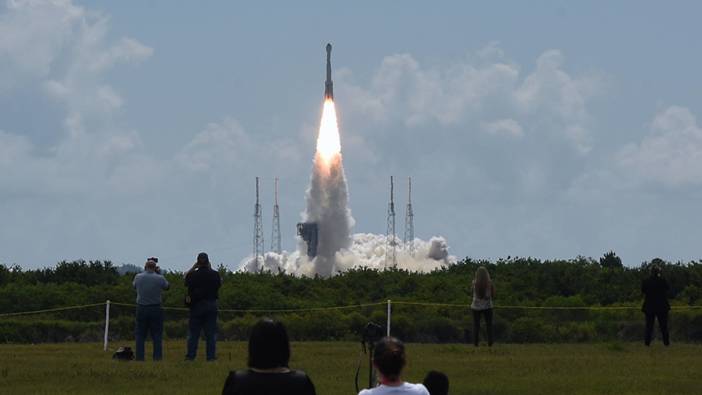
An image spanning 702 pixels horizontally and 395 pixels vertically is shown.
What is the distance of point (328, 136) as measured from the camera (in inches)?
3263

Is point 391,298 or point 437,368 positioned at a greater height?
point 391,298

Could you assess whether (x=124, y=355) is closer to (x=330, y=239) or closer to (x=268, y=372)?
(x=268, y=372)

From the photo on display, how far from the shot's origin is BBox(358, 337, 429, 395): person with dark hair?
37.0 feet

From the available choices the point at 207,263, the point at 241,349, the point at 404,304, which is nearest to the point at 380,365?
the point at 207,263

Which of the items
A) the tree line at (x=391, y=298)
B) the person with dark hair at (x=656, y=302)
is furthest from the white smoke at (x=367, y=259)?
the person with dark hair at (x=656, y=302)

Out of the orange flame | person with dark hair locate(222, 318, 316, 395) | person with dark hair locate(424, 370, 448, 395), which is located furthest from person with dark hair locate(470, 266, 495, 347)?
the orange flame

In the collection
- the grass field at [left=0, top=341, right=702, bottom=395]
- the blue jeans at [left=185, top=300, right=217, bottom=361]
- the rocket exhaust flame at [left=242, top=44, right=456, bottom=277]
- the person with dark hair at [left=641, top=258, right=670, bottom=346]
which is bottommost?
the grass field at [left=0, top=341, right=702, bottom=395]

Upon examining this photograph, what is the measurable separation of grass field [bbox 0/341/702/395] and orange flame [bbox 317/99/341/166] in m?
47.9

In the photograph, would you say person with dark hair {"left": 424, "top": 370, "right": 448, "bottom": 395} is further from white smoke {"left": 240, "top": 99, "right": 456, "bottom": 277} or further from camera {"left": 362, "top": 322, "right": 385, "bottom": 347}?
white smoke {"left": 240, "top": 99, "right": 456, "bottom": 277}

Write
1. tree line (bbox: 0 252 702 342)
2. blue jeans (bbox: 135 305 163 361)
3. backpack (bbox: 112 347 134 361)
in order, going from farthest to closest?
tree line (bbox: 0 252 702 342) → backpack (bbox: 112 347 134 361) → blue jeans (bbox: 135 305 163 361)

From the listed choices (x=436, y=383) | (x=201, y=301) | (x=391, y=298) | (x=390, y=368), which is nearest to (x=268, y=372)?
(x=390, y=368)

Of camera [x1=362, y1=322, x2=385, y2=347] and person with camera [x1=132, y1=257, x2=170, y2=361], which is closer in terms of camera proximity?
camera [x1=362, y1=322, x2=385, y2=347]

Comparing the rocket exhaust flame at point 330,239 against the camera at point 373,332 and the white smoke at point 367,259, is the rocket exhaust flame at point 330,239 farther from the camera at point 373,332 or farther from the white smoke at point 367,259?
the camera at point 373,332

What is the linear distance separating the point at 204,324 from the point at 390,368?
17796mm
